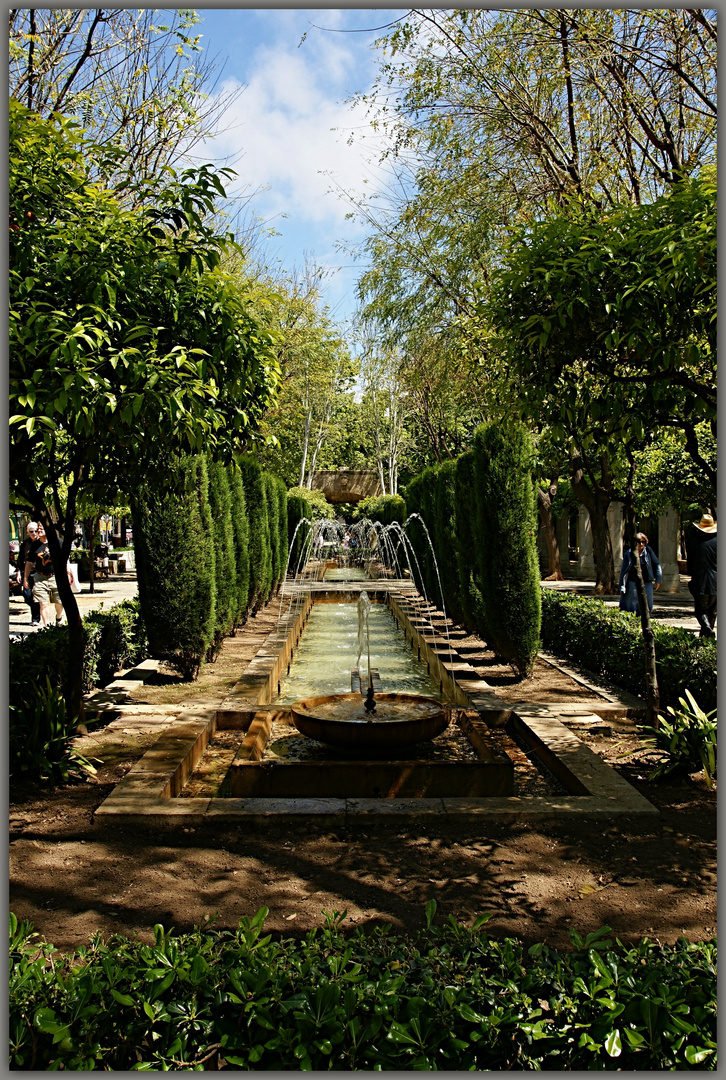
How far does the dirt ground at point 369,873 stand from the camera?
3.29 metres

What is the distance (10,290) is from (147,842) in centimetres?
306

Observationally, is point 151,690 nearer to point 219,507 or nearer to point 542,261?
point 219,507

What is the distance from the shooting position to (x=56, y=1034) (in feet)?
6.57

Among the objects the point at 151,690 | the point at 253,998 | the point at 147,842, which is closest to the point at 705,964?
the point at 253,998

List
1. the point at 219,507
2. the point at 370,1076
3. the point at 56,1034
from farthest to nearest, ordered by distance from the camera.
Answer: the point at 219,507
the point at 56,1034
the point at 370,1076

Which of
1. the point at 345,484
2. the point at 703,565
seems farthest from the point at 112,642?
the point at 345,484

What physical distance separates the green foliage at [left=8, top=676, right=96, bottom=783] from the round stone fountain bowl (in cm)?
167

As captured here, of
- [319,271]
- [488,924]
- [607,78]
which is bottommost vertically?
[488,924]

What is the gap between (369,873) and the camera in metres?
3.75

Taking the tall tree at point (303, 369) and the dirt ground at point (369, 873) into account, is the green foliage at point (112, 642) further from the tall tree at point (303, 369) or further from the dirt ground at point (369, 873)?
the tall tree at point (303, 369)

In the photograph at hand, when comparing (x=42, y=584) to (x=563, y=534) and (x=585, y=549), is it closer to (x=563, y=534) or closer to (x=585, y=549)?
(x=585, y=549)

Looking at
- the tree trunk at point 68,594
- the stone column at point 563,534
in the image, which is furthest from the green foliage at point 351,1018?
the stone column at point 563,534

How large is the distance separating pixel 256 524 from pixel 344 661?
4992 mm

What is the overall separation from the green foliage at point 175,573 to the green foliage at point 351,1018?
622 cm
